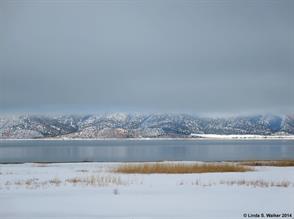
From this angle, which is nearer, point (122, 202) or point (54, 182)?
point (122, 202)

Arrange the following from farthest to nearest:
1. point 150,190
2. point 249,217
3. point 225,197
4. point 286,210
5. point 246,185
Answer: point 246,185
point 150,190
point 225,197
point 286,210
point 249,217

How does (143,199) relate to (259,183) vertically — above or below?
above

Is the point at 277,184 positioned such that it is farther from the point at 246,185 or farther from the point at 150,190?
the point at 150,190

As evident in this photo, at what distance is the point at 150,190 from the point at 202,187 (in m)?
3.20

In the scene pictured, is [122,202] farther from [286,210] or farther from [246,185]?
[246,185]

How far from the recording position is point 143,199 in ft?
64.4

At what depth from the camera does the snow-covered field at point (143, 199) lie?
16344 mm

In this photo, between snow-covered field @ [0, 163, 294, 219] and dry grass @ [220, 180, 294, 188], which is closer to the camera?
snow-covered field @ [0, 163, 294, 219]

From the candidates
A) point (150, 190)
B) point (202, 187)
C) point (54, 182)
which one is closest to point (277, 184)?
point (202, 187)

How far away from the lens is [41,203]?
18312mm

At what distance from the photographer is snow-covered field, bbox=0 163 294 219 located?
53.6 ft

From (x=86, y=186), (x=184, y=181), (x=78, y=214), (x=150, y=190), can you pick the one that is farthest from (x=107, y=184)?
(x=78, y=214)

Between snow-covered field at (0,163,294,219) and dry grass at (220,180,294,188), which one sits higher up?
snow-covered field at (0,163,294,219)

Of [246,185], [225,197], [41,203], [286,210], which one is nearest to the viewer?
[286,210]
